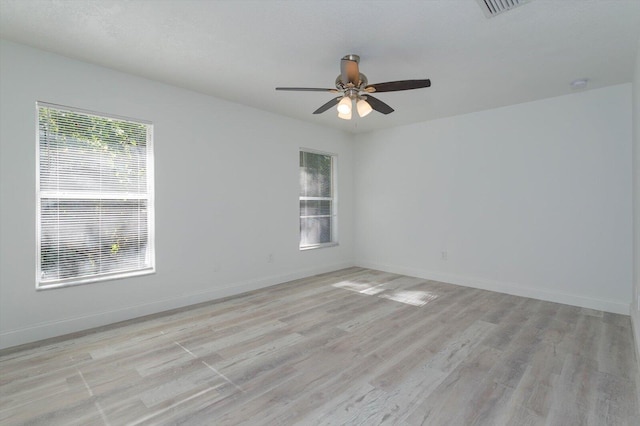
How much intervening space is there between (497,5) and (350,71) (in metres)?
1.07

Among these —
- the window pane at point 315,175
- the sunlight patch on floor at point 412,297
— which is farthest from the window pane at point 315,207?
the sunlight patch on floor at point 412,297

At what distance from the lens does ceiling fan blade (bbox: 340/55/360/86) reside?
256cm

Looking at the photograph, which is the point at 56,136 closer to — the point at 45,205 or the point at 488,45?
the point at 45,205

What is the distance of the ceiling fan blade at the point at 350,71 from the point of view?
256cm

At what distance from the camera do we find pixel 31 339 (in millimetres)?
2688

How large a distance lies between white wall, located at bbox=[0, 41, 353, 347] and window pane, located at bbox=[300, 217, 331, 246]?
21cm

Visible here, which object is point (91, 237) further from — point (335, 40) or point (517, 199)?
point (517, 199)

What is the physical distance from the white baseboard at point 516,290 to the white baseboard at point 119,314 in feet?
6.67

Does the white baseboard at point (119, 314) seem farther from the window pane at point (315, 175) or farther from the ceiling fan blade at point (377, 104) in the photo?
the ceiling fan blade at point (377, 104)

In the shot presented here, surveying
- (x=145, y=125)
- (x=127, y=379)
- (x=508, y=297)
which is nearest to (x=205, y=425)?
(x=127, y=379)

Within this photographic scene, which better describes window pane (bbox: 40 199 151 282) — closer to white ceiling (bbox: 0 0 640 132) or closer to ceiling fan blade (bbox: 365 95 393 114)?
white ceiling (bbox: 0 0 640 132)

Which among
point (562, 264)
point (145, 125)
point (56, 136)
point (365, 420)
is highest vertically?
point (145, 125)

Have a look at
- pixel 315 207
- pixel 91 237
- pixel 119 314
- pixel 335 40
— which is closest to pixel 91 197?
pixel 91 237

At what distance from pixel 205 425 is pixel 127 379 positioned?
2.71ft
